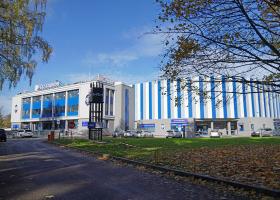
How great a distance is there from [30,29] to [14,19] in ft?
3.52

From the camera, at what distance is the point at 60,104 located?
71250 millimetres

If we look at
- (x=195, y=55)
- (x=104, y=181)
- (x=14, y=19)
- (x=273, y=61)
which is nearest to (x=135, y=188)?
(x=104, y=181)

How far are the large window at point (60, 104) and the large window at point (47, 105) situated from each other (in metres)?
2.77

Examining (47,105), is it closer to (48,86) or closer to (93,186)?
(48,86)

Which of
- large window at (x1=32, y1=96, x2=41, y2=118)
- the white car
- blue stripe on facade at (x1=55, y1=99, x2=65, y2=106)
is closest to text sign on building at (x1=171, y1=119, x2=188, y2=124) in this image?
blue stripe on facade at (x1=55, y1=99, x2=65, y2=106)

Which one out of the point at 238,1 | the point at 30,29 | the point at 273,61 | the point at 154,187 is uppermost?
the point at 30,29

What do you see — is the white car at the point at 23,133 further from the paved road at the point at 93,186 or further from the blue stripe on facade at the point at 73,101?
the paved road at the point at 93,186

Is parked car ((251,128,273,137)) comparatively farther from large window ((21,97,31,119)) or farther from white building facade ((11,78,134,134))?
large window ((21,97,31,119))

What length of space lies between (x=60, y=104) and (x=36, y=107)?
37.8 ft

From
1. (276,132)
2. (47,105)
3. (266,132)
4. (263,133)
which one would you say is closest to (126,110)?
(47,105)

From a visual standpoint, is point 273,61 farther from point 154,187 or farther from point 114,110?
point 114,110

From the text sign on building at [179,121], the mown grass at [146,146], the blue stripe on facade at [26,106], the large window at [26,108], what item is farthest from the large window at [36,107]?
the mown grass at [146,146]

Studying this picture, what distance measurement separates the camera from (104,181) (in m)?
8.73

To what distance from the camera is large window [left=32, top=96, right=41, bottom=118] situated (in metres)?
77.7
